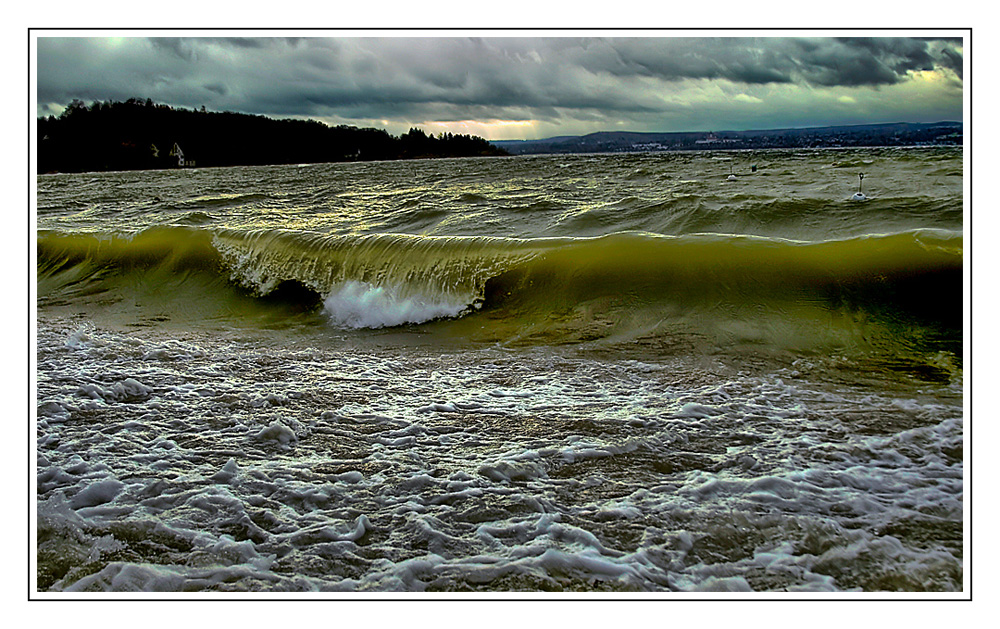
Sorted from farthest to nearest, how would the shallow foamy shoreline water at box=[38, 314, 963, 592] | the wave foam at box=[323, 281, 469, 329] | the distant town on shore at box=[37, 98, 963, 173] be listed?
the distant town on shore at box=[37, 98, 963, 173], the wave foam at box=[323, 281, 469, 329], the shallow foamy shoreline water at box=[38, 314, 963, 592]

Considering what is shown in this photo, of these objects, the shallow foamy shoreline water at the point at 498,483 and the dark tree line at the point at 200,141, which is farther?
the dark tree line at the point at 200,141

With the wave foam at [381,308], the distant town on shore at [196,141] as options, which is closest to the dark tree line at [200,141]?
the distant town on shore at [196,141]

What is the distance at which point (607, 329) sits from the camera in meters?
6.09

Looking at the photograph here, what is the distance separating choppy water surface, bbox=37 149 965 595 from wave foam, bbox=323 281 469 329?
40 mm

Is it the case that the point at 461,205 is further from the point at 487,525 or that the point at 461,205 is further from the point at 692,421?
the point at 487,525

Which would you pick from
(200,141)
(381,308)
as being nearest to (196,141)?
(200,141)

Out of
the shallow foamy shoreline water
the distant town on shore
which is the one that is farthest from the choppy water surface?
the distant town on shore

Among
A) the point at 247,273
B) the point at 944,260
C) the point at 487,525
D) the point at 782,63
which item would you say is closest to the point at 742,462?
the point at 487,525

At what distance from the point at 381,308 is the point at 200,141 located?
50.6 meters

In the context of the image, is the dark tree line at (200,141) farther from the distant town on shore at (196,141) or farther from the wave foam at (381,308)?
the wave foam at (381,308)

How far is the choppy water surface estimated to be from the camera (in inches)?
93.0

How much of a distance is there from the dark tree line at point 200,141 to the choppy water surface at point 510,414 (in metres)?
37.7

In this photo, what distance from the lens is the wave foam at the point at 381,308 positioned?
22.5 ft

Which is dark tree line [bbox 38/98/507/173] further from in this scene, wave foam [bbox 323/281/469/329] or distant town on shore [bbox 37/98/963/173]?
wave foam [bbox 323/281/469/329]
